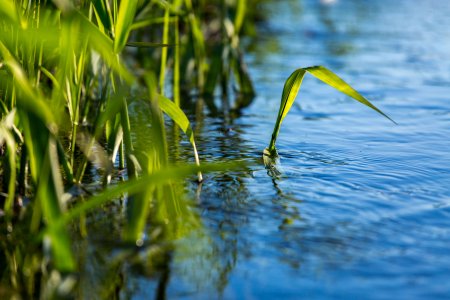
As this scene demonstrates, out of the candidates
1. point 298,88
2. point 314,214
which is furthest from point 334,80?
point 314,214

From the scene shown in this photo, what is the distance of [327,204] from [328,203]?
1 centimetres

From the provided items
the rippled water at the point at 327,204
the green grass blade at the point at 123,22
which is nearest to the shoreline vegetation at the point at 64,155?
the green grass blade at the point at 123,22

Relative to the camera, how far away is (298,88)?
6.91 ft

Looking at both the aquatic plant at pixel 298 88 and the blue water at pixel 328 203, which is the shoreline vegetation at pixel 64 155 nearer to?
the blue water at pixel 328 203

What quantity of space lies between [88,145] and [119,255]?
1.05 ft

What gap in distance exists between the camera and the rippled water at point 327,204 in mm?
1557

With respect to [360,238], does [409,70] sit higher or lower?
higher

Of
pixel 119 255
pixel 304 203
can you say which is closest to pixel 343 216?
pixel 304 203

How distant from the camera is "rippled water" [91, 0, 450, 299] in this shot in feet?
5.11

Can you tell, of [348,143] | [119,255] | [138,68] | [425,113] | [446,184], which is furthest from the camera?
[138,68]

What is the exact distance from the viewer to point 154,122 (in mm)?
1604

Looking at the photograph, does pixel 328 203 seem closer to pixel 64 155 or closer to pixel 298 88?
pixel 298 88

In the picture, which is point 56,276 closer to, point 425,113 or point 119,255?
point 119,255

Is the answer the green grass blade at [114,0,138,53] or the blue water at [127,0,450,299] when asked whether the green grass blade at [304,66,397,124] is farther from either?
the green grass blade at [114,0,138,53]
